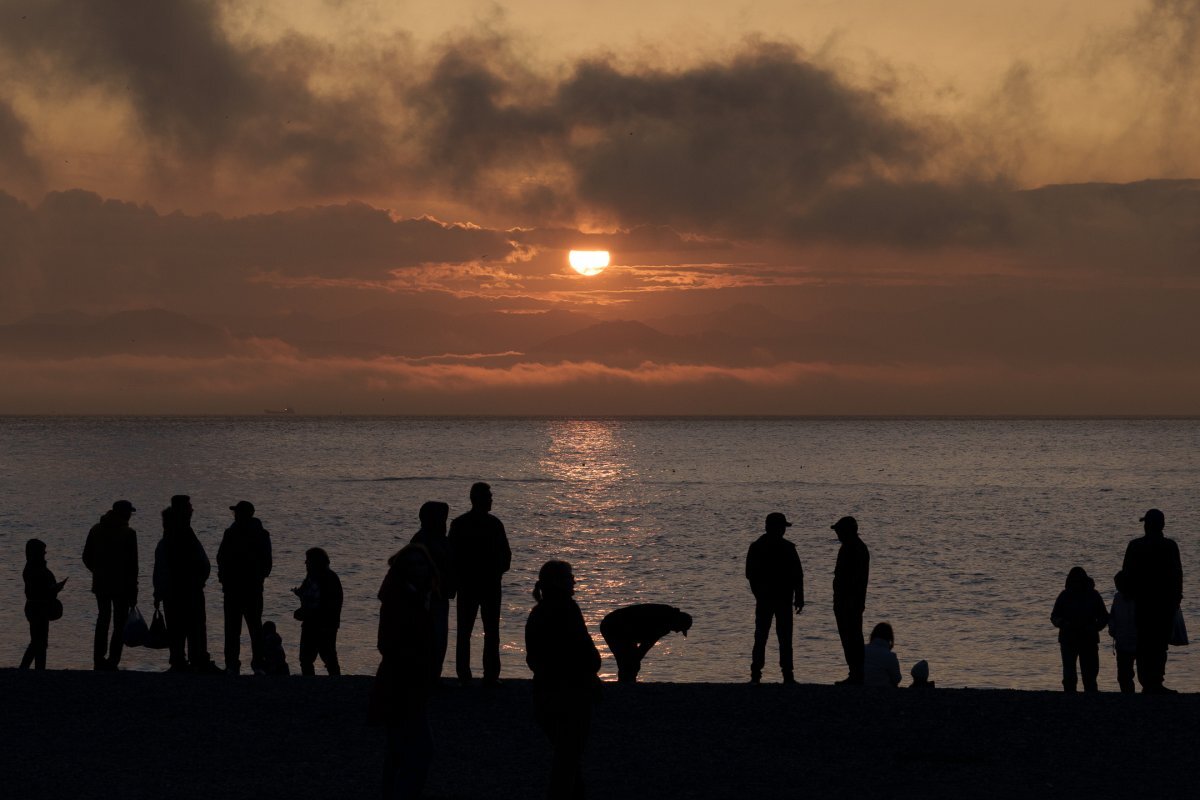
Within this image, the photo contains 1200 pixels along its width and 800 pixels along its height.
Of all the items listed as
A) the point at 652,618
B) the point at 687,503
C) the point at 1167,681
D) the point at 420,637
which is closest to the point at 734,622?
the point at 1167,681

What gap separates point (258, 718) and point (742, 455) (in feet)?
522

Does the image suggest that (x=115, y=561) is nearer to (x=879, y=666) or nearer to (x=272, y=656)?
(x=272, y=656)

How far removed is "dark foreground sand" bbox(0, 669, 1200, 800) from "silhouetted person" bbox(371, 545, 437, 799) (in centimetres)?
128

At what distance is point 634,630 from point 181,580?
6049 mm

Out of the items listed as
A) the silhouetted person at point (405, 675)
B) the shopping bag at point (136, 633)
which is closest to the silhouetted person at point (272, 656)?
the shopping bag at point (136, 633)

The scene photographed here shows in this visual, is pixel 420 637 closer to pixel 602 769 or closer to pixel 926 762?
pixel 602 769

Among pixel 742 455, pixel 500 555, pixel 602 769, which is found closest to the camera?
pixel 602 769

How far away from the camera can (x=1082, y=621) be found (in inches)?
651

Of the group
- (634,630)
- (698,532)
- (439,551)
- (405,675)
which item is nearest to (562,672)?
(405,675)

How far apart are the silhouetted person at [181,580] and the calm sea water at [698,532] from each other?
8078 millimetres

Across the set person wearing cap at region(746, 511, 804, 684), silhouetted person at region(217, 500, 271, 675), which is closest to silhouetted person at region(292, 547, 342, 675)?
silhouetted person at region(217, 500, 271, 675)

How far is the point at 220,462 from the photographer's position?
14700 cm

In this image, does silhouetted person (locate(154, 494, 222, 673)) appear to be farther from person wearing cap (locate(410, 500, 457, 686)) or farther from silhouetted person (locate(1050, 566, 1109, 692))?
silhouetted person (locate(1050, 566, 1109, 692))

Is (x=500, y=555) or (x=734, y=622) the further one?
(x=734, y=622)
